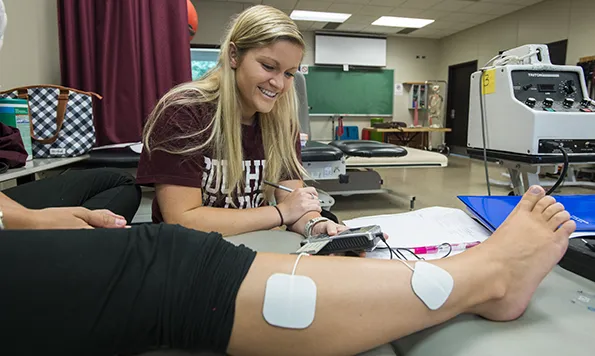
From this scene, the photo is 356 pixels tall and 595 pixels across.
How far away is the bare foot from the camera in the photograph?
20.2 inches

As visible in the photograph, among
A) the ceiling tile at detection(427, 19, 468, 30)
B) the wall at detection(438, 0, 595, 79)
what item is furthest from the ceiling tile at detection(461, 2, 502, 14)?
the ceiling tile at detection(427, 19, 468, 30)

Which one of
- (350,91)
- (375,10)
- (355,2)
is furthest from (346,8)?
(350,91)

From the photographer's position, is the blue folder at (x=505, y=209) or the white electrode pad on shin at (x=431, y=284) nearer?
the white electrode pad on shin at (x=431, y=284)

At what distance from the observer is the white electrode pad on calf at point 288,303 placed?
0.45 meters

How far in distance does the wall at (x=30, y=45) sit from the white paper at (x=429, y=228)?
1.96 meters

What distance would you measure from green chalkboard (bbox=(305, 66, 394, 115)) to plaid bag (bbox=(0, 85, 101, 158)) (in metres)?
5.71

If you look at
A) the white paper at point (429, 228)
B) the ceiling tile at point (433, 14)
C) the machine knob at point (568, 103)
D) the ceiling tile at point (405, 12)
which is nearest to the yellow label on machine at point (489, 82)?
the machine knob at point (568, 103)

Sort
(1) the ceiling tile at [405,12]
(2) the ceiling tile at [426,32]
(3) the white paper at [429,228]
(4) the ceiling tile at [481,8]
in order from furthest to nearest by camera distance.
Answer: (2) the ceiling tile at [426,32] < (1) the ceiling tile at [405,12] < (4) the ceiling tile at [481,8] < (3) the white paper at [429,228]

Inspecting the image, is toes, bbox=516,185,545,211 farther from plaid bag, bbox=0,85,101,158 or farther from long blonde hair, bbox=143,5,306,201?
plaid bag, bbox=0,85,101,158

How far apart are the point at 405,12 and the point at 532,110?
542 cm

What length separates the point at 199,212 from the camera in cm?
87

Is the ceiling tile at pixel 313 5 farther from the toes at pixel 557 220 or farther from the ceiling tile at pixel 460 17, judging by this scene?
the toes at pixel 557 220

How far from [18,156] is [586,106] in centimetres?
219

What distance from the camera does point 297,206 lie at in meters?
0.94
